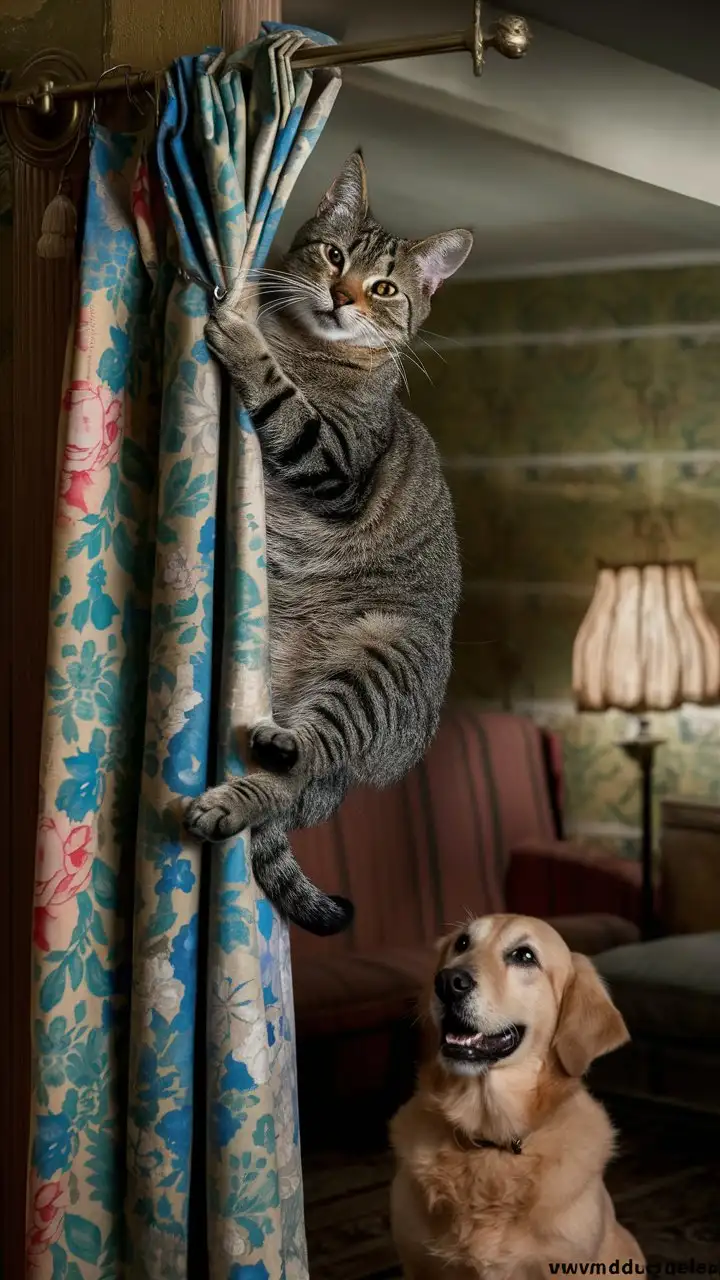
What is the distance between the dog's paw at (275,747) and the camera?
169 centimetres

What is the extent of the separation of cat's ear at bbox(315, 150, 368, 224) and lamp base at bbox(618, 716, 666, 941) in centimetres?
73

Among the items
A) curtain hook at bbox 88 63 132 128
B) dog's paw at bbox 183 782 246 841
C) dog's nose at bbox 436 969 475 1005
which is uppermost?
curtain hook at bbox 88 63 132 128

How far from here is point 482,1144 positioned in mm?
1765

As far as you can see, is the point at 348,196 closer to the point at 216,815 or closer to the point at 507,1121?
the point at 216,815

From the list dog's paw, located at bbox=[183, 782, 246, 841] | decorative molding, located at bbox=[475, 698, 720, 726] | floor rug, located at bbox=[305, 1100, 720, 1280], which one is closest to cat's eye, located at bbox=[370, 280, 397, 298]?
decorative molding, located at bbox=[475, 698, 720, 726]

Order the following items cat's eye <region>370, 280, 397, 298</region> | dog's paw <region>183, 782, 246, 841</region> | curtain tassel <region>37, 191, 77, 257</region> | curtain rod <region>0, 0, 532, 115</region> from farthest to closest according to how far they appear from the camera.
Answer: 1. curtain tassel <region>37, 191, 77, 257</region>
2. cat's eye <region>370, 280, 397, 298</region>
3. dog's paw <region>183, 782, 246, 841</region>
4. curtain rod <region>0, 0, 532, 115</region>

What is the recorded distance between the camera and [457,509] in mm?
1737

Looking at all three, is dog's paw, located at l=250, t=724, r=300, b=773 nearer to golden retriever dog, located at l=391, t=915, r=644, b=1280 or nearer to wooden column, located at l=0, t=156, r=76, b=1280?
golden retriever dog, located at l=391, t=915, r=644, b=1280

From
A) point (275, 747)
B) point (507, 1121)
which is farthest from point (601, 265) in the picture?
point (507, 1121)

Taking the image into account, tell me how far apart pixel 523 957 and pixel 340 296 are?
2.86ft

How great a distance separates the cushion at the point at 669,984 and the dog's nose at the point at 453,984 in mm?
163

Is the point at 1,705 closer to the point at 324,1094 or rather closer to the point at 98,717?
the point at 98,717

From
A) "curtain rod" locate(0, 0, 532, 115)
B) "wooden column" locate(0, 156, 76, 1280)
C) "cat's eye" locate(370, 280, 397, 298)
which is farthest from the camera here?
"wooden column" locate(0, 156, 76, 1280)

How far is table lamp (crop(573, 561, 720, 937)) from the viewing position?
1.63 metres
